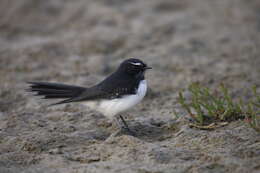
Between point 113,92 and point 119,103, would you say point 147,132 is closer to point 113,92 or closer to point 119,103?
point 119,103

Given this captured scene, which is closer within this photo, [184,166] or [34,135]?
[184,166]

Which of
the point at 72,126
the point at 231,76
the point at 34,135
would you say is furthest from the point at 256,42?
the point at 34,135

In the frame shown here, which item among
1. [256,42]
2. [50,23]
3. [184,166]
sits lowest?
[184,166]

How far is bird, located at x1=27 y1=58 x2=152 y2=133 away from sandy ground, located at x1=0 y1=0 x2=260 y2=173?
36 centimetres

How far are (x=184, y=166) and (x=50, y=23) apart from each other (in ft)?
22.3

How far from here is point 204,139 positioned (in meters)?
4.91

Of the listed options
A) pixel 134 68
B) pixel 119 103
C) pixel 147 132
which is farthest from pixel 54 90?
pixel 147 132

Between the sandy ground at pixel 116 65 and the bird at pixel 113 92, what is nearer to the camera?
the sandy ground at pixel 116 65

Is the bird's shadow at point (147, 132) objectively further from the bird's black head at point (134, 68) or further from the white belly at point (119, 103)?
the bird's black head at point (134, 68)

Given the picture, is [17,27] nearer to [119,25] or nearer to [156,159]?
[119,25]

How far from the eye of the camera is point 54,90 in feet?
18.6

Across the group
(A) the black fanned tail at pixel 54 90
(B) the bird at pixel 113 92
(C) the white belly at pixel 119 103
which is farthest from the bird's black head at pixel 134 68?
(A) the black fanned tail at pixel 54 90

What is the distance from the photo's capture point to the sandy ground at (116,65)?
462 centimetres

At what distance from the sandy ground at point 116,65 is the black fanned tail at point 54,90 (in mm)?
396
